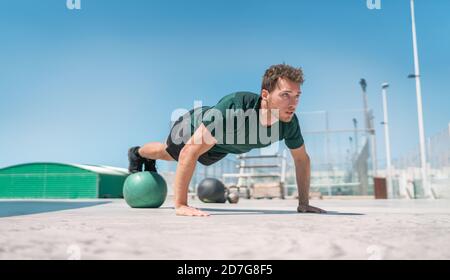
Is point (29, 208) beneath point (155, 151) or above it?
beneath

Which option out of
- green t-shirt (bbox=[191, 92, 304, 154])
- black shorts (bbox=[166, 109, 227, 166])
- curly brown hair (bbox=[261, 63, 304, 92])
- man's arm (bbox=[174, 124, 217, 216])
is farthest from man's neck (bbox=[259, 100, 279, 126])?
black shorts (bbox=[166, 109, 227, 166])

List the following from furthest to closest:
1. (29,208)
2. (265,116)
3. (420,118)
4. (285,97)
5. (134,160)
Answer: (420,118)
(29,208)
(134,160)
(265,116)
(285,97)

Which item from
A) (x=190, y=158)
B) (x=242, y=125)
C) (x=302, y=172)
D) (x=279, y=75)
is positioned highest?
(x=279, y=75)

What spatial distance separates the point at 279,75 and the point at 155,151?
1693 millimetres

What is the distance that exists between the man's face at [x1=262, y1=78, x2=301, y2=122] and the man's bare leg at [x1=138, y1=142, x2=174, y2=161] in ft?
4.55

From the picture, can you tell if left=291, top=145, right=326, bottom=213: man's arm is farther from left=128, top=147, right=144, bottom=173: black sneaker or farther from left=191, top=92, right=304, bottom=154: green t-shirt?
left=128, top=147, right=144, bottom=173: black sneaker

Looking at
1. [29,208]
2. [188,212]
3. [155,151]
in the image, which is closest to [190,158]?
[188,212]

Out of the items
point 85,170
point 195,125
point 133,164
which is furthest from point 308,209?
point 85,170

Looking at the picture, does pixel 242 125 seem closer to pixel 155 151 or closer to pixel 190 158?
pixel 190 158

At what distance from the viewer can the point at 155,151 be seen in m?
4.00

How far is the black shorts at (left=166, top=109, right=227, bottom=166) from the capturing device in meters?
3.42

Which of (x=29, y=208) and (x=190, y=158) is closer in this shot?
(x=190, y=158)

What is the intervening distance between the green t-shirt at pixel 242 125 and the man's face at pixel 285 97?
14cm
